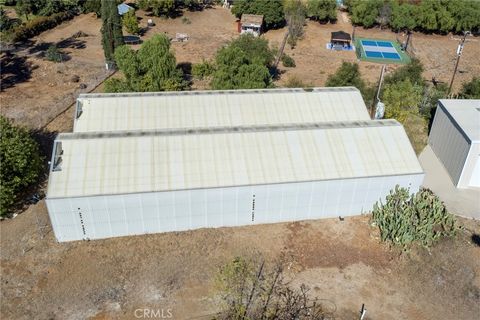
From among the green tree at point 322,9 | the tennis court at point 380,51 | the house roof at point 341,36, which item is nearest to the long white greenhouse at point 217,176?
the tennis court at point 380,51

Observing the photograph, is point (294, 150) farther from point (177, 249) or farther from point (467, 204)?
point (467, 204)

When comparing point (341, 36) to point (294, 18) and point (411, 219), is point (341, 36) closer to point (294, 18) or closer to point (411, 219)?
point (294, 18)

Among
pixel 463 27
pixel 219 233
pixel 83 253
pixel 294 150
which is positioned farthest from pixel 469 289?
pixel 463 27

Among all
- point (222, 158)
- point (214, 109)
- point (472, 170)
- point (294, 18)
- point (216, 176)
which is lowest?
point (472, 170)

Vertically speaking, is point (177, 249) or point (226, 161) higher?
point (226, 161)

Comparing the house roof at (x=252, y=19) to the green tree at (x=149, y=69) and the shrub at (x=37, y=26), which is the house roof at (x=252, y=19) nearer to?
the green tree at (x=149, y=69)

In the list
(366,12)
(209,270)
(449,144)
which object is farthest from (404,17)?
(209,270)
